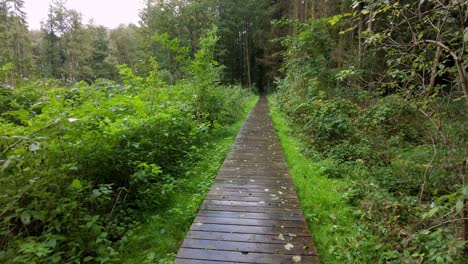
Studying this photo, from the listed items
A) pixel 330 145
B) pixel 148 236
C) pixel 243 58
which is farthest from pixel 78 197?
pixel 243 58

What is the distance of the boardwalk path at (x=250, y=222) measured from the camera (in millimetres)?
2393

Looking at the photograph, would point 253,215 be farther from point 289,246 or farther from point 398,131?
point 398,131

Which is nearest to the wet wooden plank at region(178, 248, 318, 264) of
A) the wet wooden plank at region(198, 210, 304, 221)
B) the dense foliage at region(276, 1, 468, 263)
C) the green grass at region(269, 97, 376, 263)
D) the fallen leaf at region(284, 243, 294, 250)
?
the fallen leaf at region(284, 243, 294, 250)

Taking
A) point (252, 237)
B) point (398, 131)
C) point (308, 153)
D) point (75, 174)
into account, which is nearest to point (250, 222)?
point (252, 237)

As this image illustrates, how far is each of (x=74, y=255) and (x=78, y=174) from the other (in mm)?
843

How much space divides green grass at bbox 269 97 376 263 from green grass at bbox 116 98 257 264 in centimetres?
154

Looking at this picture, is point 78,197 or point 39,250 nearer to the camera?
point 39,250

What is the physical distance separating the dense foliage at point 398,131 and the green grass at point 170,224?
1.77m

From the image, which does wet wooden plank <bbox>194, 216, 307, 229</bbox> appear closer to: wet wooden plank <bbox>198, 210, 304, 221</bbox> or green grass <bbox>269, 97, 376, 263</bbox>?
wet wooden plank <bbox>198, 210, 304, 221</bbox>

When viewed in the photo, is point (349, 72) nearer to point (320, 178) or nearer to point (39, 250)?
point (320, 178)

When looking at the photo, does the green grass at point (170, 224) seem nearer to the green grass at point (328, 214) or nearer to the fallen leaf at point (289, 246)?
the fallen leaf at point (289, 246)

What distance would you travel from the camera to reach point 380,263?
7.10 ft

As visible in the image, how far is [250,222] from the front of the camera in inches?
118

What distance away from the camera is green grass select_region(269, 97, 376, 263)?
2436 millimetres
